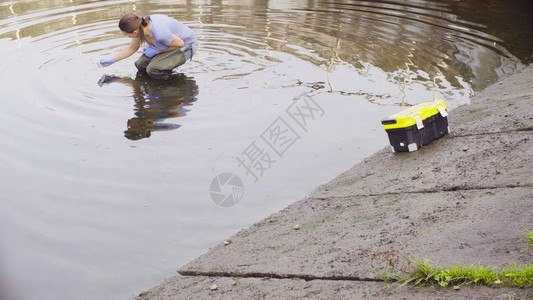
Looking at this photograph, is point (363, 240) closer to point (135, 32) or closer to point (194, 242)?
point (194, 242)

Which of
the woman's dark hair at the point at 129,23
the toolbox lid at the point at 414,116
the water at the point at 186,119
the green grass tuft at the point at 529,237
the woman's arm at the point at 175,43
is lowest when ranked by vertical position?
the water at the point at 186,119

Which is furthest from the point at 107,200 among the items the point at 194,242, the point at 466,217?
the point at 466,217

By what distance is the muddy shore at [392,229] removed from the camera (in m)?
3.87

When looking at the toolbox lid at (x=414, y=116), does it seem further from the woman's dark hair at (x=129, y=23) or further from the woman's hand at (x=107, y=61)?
the woman's hand at (x=107, y=61)

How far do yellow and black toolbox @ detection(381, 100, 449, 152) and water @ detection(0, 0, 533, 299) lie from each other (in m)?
0.60

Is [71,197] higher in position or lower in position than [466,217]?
lower

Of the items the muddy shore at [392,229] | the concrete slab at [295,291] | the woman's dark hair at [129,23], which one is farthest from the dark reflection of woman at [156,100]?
the concrete slab at [295,291]

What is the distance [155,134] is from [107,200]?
5.23 feet

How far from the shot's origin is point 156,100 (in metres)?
8.38

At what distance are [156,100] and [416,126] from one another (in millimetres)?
3783

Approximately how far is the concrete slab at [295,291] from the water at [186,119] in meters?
0.34

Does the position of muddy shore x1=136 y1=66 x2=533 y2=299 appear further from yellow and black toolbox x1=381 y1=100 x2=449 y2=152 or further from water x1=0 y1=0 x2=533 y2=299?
water x1=0 y1=0 x2=533 y2=299

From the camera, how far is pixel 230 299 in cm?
407

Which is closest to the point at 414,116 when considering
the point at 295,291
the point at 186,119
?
the point at 295,291
